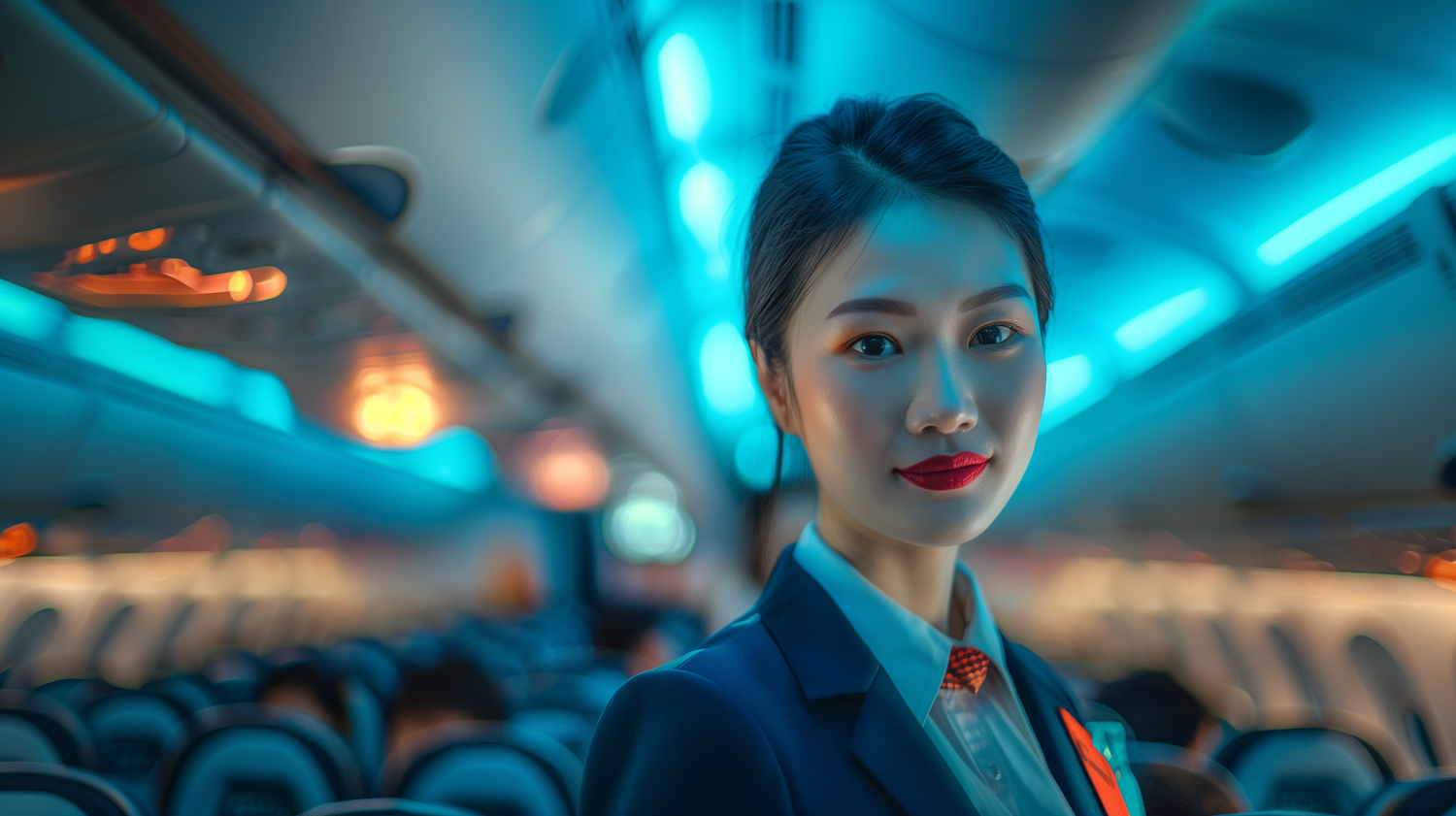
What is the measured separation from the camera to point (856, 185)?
935mm

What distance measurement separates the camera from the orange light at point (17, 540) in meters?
5.67

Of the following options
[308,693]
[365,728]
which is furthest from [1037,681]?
[308,693]

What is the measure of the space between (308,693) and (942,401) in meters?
5.12

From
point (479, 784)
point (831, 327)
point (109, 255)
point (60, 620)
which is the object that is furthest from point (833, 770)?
point (60, 620)

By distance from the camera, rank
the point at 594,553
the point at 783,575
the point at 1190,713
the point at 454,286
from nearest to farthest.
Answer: the point at 783,575, the point at 454,286, the point at 1190,713, the point at 594,553

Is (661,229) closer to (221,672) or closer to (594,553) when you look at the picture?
(221,672)

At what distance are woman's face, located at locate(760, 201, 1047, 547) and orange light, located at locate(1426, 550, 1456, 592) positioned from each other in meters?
5.33

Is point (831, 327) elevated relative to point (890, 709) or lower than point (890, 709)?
elevated

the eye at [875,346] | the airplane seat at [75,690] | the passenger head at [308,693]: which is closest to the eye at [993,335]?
the eye at [875,346]

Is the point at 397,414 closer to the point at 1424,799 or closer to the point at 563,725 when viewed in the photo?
the point at 563,725

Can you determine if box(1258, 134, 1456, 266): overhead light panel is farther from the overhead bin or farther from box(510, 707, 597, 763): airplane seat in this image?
the overhead bin

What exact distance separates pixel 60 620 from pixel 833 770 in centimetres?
1050

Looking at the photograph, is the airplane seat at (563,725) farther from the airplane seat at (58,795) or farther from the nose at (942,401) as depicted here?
the nose at (942,401)

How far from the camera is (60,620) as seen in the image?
7.77m
